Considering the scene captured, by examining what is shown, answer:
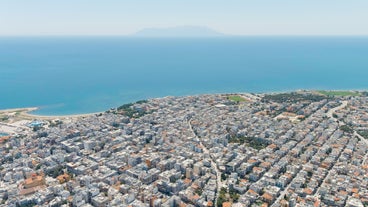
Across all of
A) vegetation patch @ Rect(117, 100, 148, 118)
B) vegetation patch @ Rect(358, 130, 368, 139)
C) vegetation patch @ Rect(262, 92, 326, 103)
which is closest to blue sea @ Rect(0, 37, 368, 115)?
vegetation patch @ Rect(117, 100, 148, 118)

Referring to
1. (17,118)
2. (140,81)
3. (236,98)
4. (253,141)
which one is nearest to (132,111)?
(17,118)

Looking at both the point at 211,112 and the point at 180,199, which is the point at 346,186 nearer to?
the point at 180,199

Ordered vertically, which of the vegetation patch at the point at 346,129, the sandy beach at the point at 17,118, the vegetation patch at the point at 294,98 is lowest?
the sandy beach at the point at 17,118

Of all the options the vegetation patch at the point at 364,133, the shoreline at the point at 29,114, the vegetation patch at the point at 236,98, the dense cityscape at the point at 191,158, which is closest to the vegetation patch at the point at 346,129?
the dense cityscape at the point at 191,158

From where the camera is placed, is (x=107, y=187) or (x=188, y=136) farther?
(x=188, y=136)

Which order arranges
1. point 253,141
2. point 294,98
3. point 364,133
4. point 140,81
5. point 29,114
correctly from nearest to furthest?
point 253,141, point 364,133, point 29,114, point 294,98, point 140,81

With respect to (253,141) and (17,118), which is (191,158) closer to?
(253,141)

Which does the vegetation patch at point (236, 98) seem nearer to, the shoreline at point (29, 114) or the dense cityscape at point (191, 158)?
the dense cityscape at point (191, 158)

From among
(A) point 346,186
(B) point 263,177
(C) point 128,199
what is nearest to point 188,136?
(B) point 263,177
